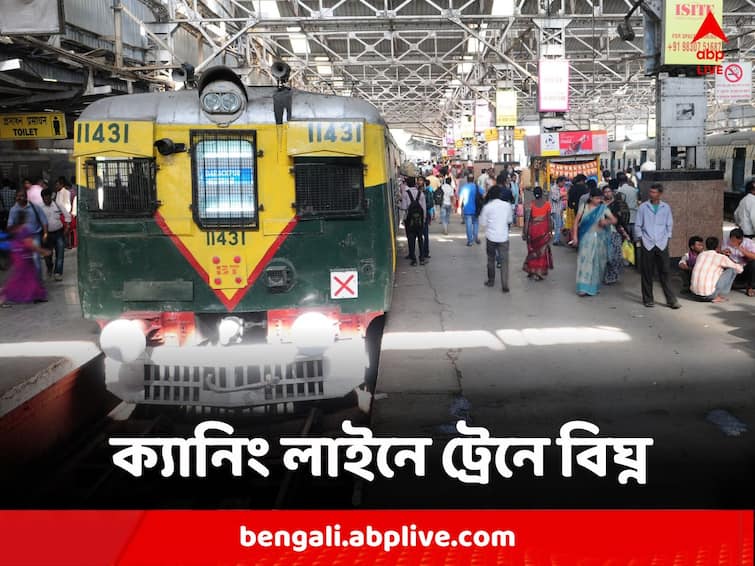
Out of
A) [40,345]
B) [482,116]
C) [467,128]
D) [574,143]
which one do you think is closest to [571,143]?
[574,143]

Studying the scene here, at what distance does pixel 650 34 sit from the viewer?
13953 millimetres

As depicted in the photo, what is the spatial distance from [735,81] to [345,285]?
25221 millimetres

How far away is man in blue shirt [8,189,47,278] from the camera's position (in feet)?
40.2

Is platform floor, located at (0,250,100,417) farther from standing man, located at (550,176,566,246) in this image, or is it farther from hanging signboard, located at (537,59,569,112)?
hanging signboard, located at (537,59,569,112)

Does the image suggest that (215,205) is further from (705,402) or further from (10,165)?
(10,165)

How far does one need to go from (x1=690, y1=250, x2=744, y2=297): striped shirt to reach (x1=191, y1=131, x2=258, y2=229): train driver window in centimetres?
698

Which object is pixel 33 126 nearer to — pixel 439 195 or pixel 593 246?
pixel 439 195

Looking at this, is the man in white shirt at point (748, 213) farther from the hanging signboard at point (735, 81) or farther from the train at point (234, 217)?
the hanging signboard at point (735, 81)

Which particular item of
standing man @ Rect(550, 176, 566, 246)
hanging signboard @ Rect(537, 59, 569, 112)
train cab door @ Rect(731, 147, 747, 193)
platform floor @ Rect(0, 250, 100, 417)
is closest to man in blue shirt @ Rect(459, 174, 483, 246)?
standing man @ Rect(550, 176, 566, 246)

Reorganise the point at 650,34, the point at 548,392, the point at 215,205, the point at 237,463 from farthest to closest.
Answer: the point at 650,34, the point at 548,392, the point at 215,205, the point at 237,463
